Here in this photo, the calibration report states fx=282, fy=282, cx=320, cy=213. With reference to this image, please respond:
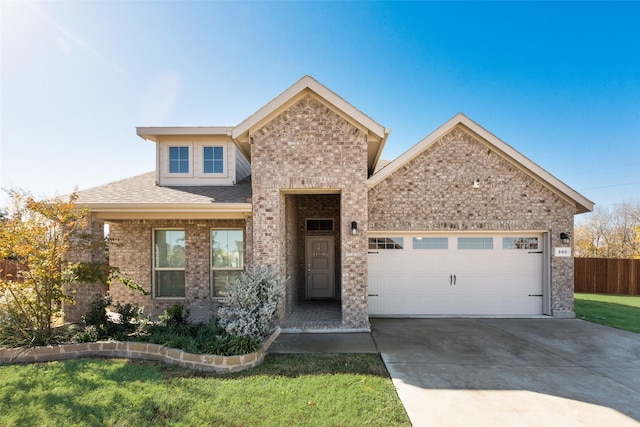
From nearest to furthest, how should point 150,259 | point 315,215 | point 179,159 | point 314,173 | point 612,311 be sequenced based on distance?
point 314,173 → point 150,259 → point 612,311 → point 179,159 → point 315,215

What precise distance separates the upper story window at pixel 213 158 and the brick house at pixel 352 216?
4 centimetres

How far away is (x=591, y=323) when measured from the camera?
25.7 feet

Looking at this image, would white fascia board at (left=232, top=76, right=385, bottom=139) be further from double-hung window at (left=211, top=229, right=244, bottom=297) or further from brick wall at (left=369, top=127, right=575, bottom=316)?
double-hung window at (left=211, top=229, right=244, bottom=297)

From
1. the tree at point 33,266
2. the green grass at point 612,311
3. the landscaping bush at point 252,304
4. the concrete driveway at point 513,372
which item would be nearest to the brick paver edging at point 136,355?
the tree at point 33,266

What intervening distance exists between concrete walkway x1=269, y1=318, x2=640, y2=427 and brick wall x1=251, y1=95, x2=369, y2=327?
1427 millimetres

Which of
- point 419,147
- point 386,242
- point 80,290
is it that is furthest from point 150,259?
point 419,147

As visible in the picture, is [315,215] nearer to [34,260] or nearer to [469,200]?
[469,200]

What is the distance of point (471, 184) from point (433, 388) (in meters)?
5.93

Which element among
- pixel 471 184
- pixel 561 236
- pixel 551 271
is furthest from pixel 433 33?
pixel 551 271

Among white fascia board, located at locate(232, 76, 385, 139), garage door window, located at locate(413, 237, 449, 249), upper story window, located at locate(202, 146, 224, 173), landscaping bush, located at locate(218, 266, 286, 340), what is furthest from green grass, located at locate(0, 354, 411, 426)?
upper story window, located at locate(202, 146, 224, 173)

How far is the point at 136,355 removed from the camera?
5352mm

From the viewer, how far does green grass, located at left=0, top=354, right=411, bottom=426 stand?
3.54 m

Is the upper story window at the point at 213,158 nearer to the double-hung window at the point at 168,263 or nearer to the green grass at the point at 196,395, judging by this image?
the double-hung window at the point at 168,263

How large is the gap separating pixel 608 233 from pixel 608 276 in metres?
18.8
